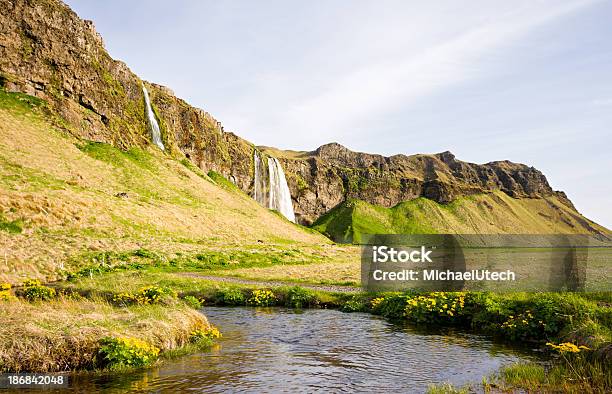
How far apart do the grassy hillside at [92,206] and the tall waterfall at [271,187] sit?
3979 centimetres

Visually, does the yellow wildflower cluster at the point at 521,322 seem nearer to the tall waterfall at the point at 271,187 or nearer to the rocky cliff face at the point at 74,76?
the rocky cliff face at the point at 74,76

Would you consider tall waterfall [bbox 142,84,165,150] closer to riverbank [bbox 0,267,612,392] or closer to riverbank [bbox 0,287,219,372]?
riverbank [bbox 0,267,612,392]

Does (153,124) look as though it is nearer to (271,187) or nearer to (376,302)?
(271,187)

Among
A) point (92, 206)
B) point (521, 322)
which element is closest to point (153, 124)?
point (92, 206)

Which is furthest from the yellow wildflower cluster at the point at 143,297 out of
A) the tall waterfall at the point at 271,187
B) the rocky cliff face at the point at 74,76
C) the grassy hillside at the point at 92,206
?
the tall waterfall at the point at 271,187

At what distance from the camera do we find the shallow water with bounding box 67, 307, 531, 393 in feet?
40.4

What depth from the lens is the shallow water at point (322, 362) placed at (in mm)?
12320

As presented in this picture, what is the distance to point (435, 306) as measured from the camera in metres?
22.1

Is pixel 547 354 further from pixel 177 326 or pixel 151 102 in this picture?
pixel 151 102

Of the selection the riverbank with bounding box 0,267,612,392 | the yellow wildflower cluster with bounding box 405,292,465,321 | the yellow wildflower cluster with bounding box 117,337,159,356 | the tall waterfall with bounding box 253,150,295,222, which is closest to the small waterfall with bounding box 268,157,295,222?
the tall waterfall with bounding box 253,150,295,222

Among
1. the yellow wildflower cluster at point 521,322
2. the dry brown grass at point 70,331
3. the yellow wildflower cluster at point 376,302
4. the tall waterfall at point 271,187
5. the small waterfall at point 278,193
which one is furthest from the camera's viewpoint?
the small waterfall at point 278,193

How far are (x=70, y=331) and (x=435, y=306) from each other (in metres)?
16.5

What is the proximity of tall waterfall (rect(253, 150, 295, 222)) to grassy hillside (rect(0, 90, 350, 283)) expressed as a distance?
131 feet

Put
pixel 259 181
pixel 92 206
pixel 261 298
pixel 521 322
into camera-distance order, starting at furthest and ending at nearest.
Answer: pixel 259 181 < pixel 92 206 < pixel 261 298 < pixel 521 322
